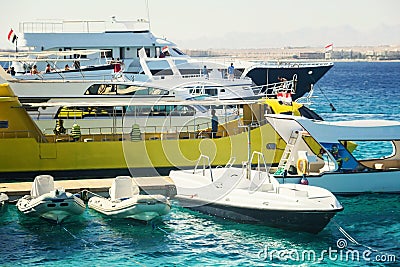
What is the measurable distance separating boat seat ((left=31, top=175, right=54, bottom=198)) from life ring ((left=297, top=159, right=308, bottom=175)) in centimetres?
802

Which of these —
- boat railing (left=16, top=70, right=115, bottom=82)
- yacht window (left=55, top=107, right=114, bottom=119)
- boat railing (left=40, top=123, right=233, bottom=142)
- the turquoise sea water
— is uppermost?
boat railing (left=16, top=70, right=115, bottom=82)

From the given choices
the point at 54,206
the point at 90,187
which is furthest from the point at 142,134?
the point at 54,206

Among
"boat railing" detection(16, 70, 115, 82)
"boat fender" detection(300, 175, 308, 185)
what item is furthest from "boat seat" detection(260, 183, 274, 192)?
"boat railing" detection(16, 70, 115, 82)

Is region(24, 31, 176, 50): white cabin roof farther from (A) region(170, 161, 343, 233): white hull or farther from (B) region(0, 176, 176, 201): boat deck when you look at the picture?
(A) region(170, 161, 343, 233): white hull

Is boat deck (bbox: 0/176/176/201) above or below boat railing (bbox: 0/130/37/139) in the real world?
below

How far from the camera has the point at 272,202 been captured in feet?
82.7

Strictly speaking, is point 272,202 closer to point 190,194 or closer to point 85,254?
point 190,194

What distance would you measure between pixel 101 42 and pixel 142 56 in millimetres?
4103

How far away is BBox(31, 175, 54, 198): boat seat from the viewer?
27.9 m

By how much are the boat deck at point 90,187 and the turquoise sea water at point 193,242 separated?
3.21 ft

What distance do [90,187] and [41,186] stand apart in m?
2.19

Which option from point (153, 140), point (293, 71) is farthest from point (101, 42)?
point (153, 140)

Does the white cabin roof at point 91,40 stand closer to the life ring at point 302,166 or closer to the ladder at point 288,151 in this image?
the ladder at point 288,151

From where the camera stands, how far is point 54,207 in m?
26.0
